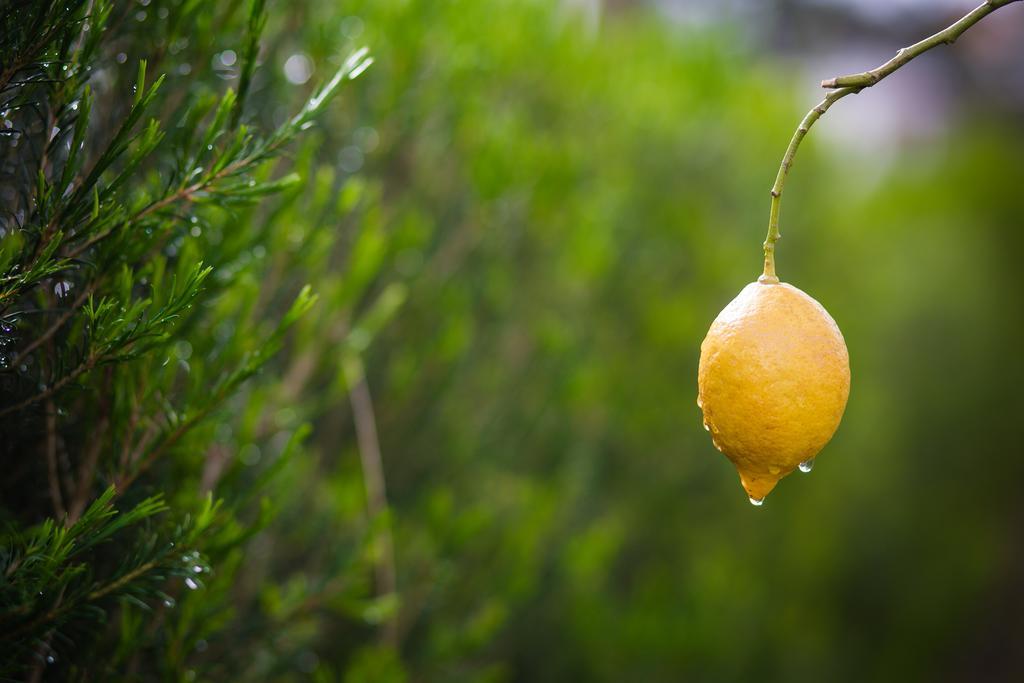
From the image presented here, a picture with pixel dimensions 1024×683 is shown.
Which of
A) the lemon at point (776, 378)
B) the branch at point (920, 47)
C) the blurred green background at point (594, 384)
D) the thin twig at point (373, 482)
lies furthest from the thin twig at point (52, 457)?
the branch at point (920, 47)

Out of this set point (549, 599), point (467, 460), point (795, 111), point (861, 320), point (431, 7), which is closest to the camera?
point (431, 7)

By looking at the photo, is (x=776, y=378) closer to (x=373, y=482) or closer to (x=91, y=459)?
(x=91, y=459)

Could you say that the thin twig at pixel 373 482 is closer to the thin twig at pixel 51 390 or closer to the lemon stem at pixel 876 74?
the thin twig at pixel 51 390

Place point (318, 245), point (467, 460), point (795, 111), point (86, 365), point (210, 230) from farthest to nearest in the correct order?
point (795, 111) → point (467, 460) → point (318, 245) → point (210, 230) → point (86, 365)

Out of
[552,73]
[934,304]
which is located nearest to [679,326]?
[552,73]

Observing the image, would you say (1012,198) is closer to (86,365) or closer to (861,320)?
(861,320)

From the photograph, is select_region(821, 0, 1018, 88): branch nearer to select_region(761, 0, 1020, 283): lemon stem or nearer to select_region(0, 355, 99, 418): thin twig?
select_region(761, 0, 1020, 283): lemon stem
